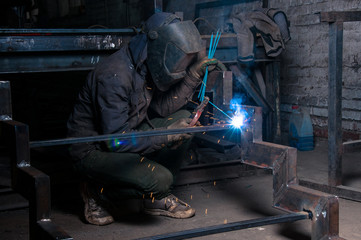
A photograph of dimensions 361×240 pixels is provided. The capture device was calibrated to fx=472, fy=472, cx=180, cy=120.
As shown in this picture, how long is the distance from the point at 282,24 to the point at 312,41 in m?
0.83

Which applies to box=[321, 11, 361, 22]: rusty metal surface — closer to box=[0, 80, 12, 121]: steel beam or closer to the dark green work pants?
the dark green work pants

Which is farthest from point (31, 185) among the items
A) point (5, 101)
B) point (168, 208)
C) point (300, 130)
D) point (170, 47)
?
point (300, 130)

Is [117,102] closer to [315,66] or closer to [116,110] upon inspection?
[116,110]

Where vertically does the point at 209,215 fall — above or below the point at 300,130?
below

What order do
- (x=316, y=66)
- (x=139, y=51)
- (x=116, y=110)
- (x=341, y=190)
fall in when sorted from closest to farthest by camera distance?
(x=116, y=110) → (x=139, y=51) → (x=341, y=190) → (x=316, y=66)

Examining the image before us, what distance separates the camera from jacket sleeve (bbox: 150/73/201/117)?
3447mm

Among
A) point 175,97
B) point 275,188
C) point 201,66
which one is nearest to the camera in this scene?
point 275,188

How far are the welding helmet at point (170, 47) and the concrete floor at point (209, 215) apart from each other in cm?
101

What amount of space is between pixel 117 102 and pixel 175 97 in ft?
2.13

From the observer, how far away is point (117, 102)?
3027 mm

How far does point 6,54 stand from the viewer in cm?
371

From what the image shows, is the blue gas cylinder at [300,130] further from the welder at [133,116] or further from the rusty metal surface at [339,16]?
the welder at [133,116]


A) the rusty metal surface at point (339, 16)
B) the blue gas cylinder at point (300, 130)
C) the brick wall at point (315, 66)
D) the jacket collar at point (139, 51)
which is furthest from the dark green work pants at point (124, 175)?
the brick wall at point (315, 66)

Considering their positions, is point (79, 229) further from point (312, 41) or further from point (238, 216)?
point (312, 41)
